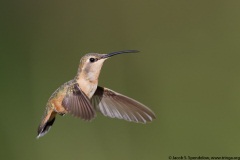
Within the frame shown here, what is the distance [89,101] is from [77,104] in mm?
45

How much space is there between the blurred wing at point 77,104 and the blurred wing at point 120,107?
0.93 feet

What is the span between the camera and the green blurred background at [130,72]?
3.22 meters

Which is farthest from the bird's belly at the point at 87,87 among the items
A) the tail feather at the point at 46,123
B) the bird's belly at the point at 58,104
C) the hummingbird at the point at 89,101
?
the tail feather at the point at 46,123

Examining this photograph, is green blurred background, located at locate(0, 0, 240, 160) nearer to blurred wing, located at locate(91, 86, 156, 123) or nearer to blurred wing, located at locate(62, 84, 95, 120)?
blurred wing, located at locate(91, 86, 156, 123)

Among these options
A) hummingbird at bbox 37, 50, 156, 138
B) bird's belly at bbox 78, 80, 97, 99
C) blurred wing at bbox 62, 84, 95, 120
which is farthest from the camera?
bird's belly at bbox 78, 80, 97, 99

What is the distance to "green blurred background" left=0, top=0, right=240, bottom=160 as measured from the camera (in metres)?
3.22

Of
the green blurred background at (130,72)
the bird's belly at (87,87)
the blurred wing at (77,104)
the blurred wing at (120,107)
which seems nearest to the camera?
the blurred wing at (77,104)

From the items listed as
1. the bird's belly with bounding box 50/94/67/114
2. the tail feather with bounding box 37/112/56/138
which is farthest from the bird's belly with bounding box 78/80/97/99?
the tail feather with bounding box 37/112/56/138

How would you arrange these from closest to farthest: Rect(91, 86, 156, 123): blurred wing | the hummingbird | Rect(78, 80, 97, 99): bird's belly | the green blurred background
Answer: the hummingbird → Rect(78, 80, 97, 99): bird's belly → Rect(91, 86, 156, 123): blurred wing → the green blurred background

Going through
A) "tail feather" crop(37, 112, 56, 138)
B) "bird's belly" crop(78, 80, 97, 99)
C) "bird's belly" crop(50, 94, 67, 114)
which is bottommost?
"tail feather" crop(37, 112, 56, 138)

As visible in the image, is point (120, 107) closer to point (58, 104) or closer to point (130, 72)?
point (58, 104)

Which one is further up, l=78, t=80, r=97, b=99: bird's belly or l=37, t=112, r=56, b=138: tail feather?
l=78, t=80, r=97, b=99: bird's belly

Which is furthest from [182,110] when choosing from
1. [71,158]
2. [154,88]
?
[71,158]

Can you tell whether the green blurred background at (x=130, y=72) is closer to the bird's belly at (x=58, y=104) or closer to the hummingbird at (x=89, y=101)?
the hummingbird at (x=89, y=101)
